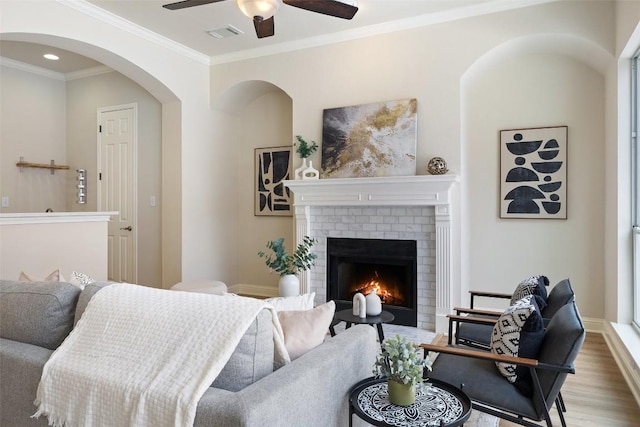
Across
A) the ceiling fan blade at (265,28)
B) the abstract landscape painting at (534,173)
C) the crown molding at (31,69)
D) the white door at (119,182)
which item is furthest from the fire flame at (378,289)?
the crown molding at (31,69)

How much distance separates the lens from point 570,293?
2295 mm

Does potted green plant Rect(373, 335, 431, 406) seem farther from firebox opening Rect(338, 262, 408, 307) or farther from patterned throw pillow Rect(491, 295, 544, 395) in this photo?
firebox opening Rect(338, 262, 408, 307)

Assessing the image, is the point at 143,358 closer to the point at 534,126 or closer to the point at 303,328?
the point at 303,328

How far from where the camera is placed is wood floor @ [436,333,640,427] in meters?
2.40

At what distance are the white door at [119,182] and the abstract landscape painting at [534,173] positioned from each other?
4.49 metres

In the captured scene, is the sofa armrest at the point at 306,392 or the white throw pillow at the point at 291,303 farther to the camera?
the white throw pillow at the point at 291,303

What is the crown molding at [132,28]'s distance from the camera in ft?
13.1

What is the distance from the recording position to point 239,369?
4.34 ft

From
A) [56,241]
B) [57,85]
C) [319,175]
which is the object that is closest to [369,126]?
[319,175]

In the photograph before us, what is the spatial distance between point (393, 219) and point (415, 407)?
297 centimetres

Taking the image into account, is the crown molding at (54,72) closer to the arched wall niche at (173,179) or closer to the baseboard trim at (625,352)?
the arched wall niche at (173,179)

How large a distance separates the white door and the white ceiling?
1.03 m

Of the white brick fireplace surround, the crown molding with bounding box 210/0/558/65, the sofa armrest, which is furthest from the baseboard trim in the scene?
the crown molding with bounding box 210/0/558/65

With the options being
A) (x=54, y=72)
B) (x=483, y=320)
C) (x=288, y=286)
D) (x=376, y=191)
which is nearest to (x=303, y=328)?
(x=483, y=320)
